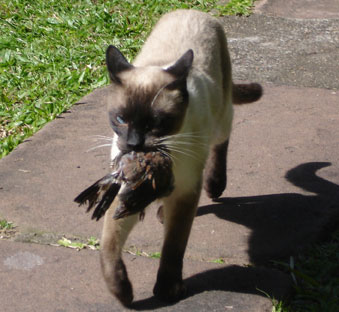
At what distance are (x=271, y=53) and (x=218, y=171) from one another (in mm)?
2615

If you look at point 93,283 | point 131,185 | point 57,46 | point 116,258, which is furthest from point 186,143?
point 57,46

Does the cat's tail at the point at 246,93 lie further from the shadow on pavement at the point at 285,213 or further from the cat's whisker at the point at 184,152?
the cat's whisker at the point at 184,152

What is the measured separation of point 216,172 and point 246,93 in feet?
2.75

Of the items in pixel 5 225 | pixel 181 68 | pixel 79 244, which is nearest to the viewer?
pixel 181 68

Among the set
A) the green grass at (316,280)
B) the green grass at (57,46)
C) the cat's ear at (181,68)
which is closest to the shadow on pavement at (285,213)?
the green grass at (316,280)

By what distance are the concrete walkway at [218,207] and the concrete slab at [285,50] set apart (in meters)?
0.03

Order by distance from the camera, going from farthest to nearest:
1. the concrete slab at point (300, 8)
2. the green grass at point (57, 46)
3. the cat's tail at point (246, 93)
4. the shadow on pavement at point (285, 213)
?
the concrete slab at point (300, 8) → the green grass at point (57, 46) → the cat's tail at point (246, 93) → the shadow on pavement at point (285, 213)

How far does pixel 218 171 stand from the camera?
12.9ft

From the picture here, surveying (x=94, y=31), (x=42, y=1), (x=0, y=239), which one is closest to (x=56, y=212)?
(x=0, y=239)

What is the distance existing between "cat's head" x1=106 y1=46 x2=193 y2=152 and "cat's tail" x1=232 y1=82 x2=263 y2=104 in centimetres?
140

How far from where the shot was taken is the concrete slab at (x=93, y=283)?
9.49 feet

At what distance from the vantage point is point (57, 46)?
6.14m

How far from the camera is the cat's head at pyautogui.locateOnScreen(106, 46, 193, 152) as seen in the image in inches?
111

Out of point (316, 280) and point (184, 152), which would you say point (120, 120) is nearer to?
point (184, 152)
